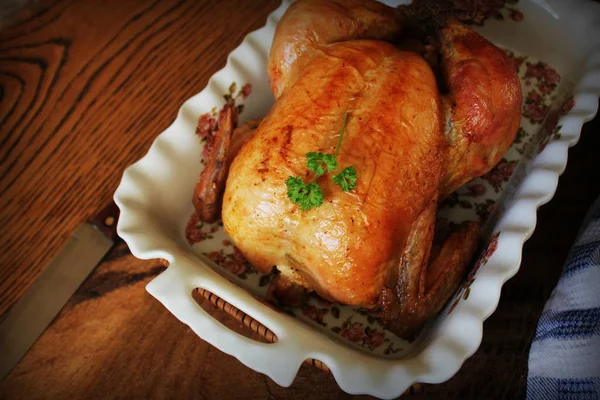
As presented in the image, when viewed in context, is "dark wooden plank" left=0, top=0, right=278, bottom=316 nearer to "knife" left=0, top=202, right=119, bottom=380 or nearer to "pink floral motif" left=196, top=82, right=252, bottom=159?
"knife" left=0, top=202, right=119, bottom=380

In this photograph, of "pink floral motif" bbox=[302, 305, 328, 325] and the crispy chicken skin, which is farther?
"pink floral motif" bbox=[302, 305, 328, 325]

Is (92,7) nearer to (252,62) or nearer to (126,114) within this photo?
(126,114)

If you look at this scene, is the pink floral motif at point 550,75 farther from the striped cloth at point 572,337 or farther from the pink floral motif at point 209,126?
the pink floral motif at point 209,126

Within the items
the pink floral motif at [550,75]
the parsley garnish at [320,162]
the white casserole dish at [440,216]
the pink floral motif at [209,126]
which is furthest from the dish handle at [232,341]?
the pink floral motif at [550,75]

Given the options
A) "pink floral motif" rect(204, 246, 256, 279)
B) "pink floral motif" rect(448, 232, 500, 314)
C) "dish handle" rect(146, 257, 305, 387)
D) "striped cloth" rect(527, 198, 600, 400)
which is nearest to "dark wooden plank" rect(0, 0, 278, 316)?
"pink floral motif" rect(204, 246, 256, 279)

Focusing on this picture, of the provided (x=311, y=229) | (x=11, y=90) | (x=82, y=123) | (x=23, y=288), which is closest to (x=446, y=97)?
(x=311, y=229)

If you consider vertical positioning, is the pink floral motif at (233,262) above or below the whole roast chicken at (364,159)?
below
